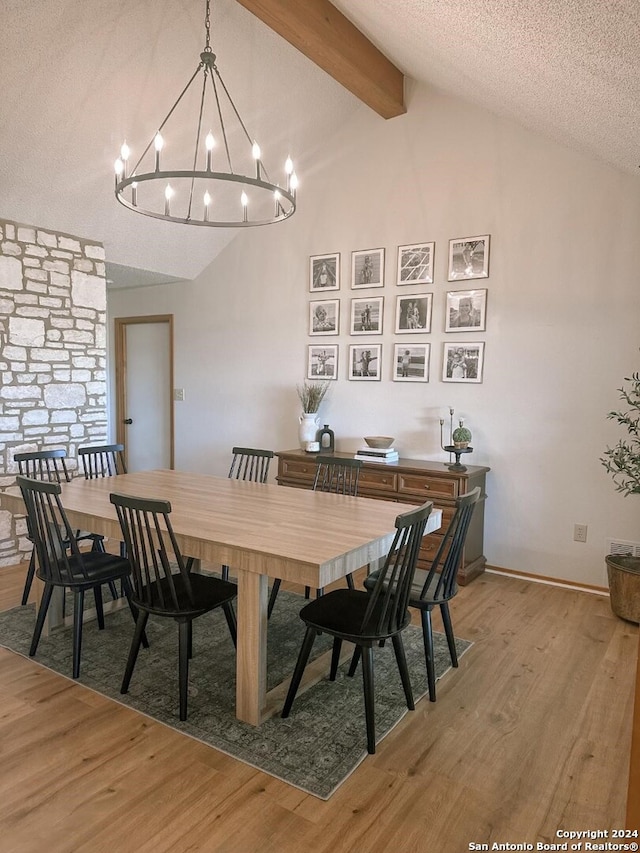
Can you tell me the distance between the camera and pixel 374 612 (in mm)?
2199

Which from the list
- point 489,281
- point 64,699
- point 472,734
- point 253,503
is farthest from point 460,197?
point 64,699

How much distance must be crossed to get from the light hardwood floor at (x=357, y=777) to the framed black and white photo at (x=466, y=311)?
7.88ft

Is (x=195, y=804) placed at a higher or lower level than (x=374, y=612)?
lower

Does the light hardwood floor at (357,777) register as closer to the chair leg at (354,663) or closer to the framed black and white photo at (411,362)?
the chair leg at (354,663)

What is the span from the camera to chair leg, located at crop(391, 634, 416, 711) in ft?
7.41

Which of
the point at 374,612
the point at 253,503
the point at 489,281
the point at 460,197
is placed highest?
the point at 460,197

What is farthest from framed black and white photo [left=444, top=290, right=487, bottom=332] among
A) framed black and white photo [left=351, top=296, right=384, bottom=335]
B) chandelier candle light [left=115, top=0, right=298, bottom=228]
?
chandelier candle light [left=115, top=0, right=298, bottom=228]

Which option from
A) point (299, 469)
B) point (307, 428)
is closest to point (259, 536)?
point (299, 469)

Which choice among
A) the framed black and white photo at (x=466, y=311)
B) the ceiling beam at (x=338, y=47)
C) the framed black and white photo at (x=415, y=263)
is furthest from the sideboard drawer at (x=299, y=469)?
the ceiling beam at (x=338, y=47)

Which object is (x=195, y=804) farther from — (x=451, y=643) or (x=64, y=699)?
(x=451, y=643)

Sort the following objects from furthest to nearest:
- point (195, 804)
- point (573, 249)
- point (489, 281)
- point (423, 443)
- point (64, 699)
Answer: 1. point (423, 443)
2. point (489, 281)
3. point (573, 249)
4. point (64, 699)
5. point (195, 804)

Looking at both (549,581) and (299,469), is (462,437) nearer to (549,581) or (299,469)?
(549,581)

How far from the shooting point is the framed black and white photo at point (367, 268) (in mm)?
4590

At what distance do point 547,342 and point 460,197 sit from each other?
1.28 metres
